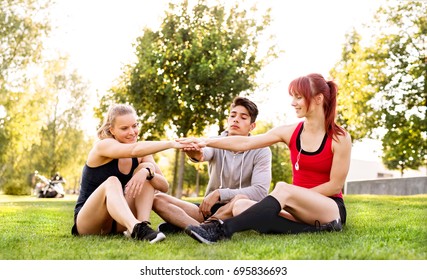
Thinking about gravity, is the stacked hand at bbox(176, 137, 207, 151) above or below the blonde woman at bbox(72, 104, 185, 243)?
above

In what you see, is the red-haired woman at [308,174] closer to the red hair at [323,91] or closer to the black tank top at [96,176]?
the red hair at [323,91]

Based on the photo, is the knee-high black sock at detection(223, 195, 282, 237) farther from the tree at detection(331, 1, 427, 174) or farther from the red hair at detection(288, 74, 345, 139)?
the tree at detection(331, 1, 427, 174)

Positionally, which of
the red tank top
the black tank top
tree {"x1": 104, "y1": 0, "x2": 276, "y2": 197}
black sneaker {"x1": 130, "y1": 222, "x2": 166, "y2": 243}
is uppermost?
tree {"x1": 104, "y1": 0, "x2": 276, "y2": 197}

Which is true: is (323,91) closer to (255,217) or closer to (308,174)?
(308,174)

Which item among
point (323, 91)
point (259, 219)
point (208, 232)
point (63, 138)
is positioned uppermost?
point (323, 91)

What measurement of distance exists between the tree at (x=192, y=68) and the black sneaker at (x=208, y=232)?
1368 cm

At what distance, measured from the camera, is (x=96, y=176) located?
5.78m

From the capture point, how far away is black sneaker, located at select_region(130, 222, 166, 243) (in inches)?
200

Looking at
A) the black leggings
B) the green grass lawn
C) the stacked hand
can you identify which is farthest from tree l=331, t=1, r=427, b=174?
the black leggings

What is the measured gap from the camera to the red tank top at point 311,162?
554 cm

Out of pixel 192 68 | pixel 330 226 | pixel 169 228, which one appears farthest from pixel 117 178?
pixel 192 68

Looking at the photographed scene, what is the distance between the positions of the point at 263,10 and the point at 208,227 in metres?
17.5

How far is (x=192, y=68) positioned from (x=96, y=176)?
13288 mm
